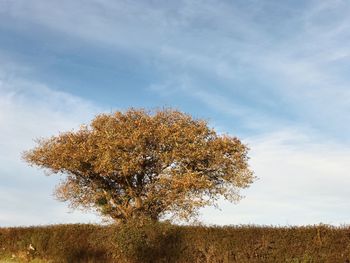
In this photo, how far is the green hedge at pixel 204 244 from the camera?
858 inches

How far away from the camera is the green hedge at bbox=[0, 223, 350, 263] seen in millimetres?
21797

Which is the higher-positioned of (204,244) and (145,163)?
(145,163)

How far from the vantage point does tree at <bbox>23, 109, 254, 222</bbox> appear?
40938 mm

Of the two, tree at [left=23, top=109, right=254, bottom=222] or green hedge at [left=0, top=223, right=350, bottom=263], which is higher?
tree at [left=23, top=109, right=254, bottom=222]

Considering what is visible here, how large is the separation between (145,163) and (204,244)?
19.3 meters

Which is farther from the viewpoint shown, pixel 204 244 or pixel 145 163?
pixel 145 163

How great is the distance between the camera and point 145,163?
41.8 m

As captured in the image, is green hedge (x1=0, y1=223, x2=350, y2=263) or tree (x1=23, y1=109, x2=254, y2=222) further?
tree (x1=23, y1=109, x2=254, y2=222)

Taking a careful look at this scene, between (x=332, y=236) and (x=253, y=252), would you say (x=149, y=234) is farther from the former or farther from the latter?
(x=332, y=236)

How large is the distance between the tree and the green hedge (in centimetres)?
1403

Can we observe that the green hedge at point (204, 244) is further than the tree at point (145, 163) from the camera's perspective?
No

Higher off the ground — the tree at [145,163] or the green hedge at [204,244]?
the tree at [145,163]

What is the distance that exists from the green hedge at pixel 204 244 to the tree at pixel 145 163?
1403cm

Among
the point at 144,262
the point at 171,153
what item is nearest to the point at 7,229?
the point at 144,262
